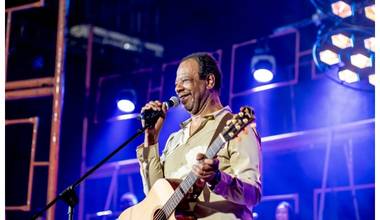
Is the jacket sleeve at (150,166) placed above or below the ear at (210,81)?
below

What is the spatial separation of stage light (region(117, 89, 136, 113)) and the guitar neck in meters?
5.79

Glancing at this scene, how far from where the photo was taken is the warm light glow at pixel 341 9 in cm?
660

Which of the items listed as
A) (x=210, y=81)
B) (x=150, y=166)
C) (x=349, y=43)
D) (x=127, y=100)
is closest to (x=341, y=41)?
(x=349, y=43)

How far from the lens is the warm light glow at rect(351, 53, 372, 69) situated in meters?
6.61

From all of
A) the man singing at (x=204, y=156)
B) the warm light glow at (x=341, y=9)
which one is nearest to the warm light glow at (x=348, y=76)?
the warm light glow at (x=341, y=9)

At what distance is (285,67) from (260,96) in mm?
1674

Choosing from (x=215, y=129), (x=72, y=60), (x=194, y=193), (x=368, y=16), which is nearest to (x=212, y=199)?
(x=194, y=193)

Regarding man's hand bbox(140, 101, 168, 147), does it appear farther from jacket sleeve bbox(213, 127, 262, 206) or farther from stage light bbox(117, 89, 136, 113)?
stage light bbox(117, 89, 136, 113)

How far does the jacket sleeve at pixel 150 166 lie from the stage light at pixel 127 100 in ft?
17.7

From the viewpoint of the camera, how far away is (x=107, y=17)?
1099 centimetres

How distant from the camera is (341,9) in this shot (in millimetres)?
6629

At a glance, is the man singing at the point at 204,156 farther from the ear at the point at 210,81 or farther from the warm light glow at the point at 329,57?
the warm light glow at the point at 329,57

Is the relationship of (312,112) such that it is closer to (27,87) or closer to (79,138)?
(79,138)

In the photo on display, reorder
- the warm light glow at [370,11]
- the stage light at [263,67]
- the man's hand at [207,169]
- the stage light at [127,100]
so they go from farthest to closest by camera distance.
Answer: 1. the stage light at [127,100]
2. the stage light at [263,67]
3. the warm light glow at [370,11]
4. the man's hand at [207,169]
